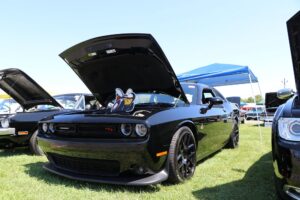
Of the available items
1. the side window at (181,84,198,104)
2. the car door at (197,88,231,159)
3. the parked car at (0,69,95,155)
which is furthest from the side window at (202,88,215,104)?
the parked car at (0,69,95,155)

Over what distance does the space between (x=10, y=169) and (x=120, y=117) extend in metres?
2.16

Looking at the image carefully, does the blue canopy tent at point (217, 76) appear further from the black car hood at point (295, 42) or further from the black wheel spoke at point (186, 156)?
the black car hood at point (295, 42)

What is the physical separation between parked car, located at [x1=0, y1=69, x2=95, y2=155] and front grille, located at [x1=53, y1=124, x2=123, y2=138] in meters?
2.03

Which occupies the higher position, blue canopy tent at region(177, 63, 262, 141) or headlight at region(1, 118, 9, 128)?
blue canopy tent at region(177, 63, 262, 141)

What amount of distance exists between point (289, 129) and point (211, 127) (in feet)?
7.20

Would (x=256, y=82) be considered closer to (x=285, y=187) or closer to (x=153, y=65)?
(x=153, y=65)

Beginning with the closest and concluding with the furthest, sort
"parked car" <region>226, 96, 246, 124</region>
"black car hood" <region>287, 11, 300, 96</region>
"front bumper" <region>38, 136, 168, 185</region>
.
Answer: "black car hood" <region>287, 11, 300, 96</region>
"front bumper" <region>38, 136, 168, 185</region>
"parked car" <region>226, 96, 246, 124</region>

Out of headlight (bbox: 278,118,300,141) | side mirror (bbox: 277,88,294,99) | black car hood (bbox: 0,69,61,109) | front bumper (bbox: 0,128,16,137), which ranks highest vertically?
black car hood (bbox: 0,69,61,109)

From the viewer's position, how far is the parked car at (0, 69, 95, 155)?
5094mm

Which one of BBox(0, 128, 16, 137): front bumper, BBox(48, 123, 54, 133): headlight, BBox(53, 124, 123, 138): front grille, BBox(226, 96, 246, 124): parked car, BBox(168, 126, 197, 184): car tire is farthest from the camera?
BBox(226, 96, 246, 124): parked car

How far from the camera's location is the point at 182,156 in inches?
133

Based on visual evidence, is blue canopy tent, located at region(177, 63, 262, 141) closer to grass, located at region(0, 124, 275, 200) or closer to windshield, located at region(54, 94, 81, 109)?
windshield, located at region(54, 94, 81, 109)

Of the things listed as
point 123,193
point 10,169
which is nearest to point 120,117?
point 123,193

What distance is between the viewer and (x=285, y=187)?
86.3 inches
